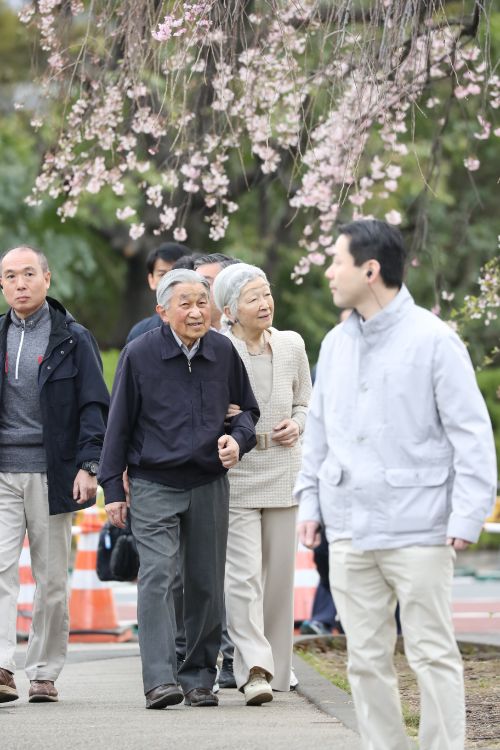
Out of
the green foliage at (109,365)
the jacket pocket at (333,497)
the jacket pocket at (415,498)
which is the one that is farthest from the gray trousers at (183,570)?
the green foliage at (109,365)

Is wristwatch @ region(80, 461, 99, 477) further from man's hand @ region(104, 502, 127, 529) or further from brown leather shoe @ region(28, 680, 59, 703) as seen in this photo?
brown leather shoe @ region(28, 680, 59, 703)

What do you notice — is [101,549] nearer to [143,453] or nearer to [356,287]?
[143,453]

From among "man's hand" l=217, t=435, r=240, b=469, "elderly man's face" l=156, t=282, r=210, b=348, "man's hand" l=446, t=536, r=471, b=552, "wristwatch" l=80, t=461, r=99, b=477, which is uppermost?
"elderly man's face" l=156, t=282, r=210, b=348

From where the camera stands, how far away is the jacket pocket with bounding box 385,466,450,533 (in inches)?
199

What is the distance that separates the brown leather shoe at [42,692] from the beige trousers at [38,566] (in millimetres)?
28

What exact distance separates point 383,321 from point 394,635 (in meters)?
0.99

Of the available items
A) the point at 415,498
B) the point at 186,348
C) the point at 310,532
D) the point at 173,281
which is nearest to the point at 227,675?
the point at 186,348

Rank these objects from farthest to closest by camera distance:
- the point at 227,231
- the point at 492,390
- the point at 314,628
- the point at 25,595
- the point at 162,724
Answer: the point at 227,231 → the point at 492,390 → the point at 25,595 → the point at 314,628 → the point at 162,724

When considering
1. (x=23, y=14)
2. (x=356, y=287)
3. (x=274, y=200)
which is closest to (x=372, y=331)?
(x=356, y=287)

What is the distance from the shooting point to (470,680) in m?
8.76

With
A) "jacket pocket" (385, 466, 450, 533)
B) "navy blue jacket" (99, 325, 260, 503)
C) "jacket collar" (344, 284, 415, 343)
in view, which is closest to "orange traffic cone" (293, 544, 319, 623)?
"navy blue jacket" (99, 325, 260, 503)

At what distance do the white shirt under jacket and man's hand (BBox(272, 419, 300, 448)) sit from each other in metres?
2.46

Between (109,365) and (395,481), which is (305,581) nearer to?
(109,365)

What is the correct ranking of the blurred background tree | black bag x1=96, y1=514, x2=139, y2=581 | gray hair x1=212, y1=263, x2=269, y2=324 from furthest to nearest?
the blurred background tree
black bag x1=96, y1=514, x2=139, y2=581
gray hair x1=212, y1=263, x2=269, y2=324
